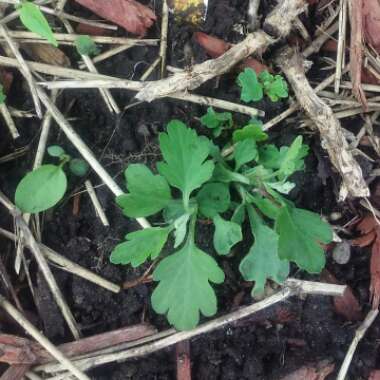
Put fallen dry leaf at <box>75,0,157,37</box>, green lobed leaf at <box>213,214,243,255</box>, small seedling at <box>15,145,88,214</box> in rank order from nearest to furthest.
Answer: green lobed leaf at <box>213,214,243,255</box>, small seedling at <box>15,145,88,214</box>, fallen dry leaf at <box>75,0,157,37</box>

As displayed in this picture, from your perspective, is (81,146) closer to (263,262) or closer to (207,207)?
(207,207)

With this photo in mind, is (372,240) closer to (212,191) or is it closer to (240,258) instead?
(240,258)

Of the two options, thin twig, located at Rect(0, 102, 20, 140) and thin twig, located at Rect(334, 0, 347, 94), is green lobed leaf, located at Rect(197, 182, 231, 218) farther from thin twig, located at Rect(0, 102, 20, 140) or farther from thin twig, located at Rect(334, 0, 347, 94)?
thin twig, located at Rect(0, 102, 20, 140)

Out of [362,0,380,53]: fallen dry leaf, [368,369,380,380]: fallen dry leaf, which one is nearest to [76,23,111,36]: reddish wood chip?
[362,0,380,53]: fallen dry leaf

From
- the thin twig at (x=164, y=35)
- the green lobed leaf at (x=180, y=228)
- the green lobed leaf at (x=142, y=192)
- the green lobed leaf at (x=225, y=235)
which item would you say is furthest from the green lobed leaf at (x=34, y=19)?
the green lobed leaf at (x=225, y=235)

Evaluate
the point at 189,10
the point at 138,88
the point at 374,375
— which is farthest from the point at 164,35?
the point at 374,375
